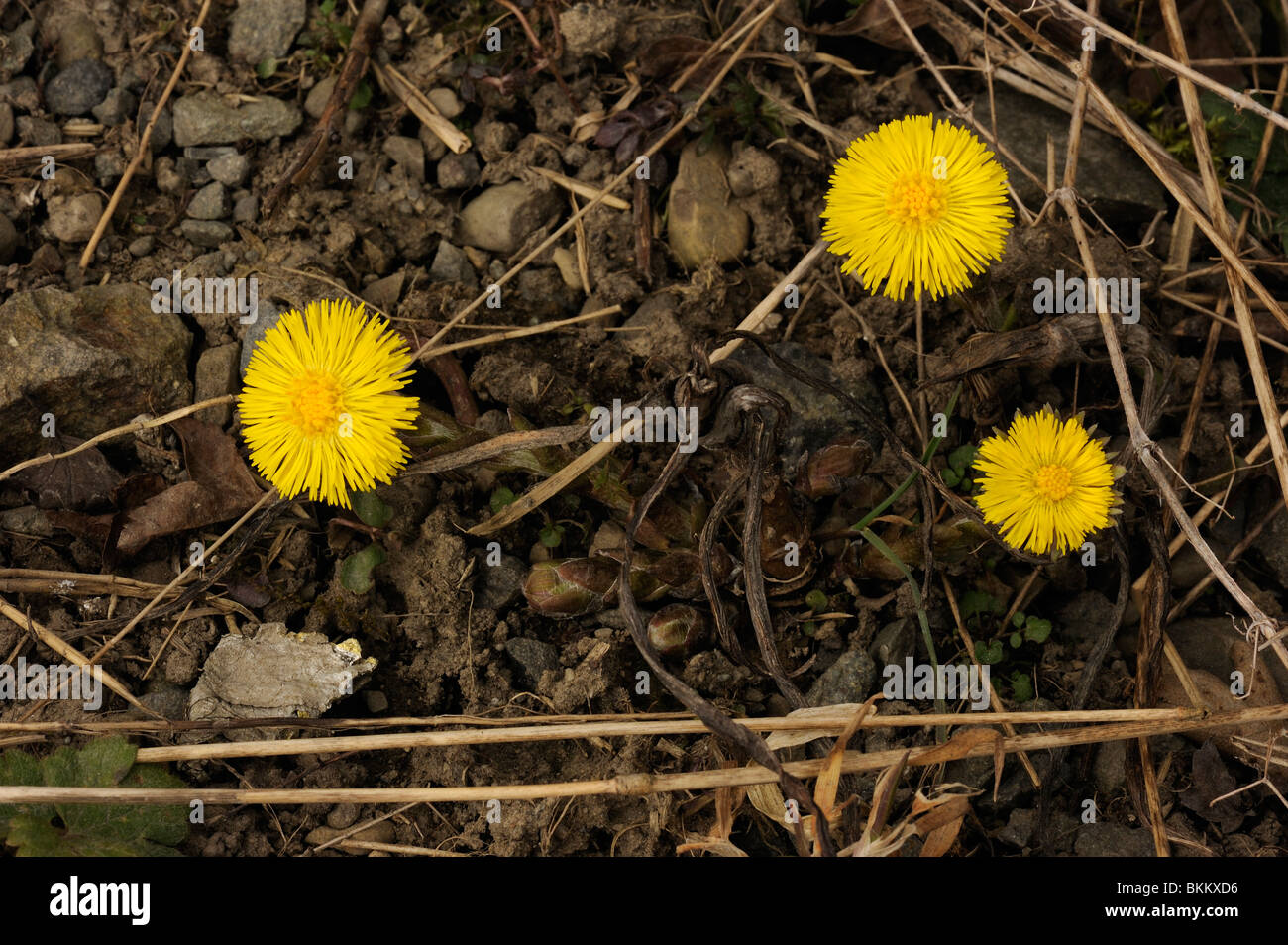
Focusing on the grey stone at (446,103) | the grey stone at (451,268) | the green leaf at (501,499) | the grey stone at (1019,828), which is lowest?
the grey stone at (1019,828)

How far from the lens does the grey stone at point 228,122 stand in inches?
94.0

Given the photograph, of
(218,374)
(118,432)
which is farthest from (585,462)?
(118,432)

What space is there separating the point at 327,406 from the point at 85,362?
2.25ft

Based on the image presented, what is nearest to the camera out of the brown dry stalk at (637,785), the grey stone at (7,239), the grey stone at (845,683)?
the brown dry stalk at (637,785)

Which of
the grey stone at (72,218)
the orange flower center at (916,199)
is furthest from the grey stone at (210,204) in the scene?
the orange flower center at (916,199)

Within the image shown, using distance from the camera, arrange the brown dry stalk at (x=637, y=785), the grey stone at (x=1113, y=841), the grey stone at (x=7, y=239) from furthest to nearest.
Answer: the grey stone at (x=7, y=239)
the grey stone at (x=1113, y=841)
the brown dry stalk at (x=637, y=785)

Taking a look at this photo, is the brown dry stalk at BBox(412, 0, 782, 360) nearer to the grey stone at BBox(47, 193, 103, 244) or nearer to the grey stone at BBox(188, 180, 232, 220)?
the grey stone at BBox(188, 180, 232, 220)

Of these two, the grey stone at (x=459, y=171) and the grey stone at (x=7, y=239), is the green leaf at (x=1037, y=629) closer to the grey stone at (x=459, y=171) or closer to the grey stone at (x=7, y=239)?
the grey stone at (x=459, y=171)

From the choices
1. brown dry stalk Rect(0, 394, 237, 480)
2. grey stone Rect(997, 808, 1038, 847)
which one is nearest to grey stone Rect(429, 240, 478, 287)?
brown dry stalk Rect(0, 394, 237, 480)

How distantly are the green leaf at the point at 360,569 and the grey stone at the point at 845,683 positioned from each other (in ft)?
3.18

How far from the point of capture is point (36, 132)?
2363 mm

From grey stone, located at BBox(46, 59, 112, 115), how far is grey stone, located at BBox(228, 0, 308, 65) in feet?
1.13
